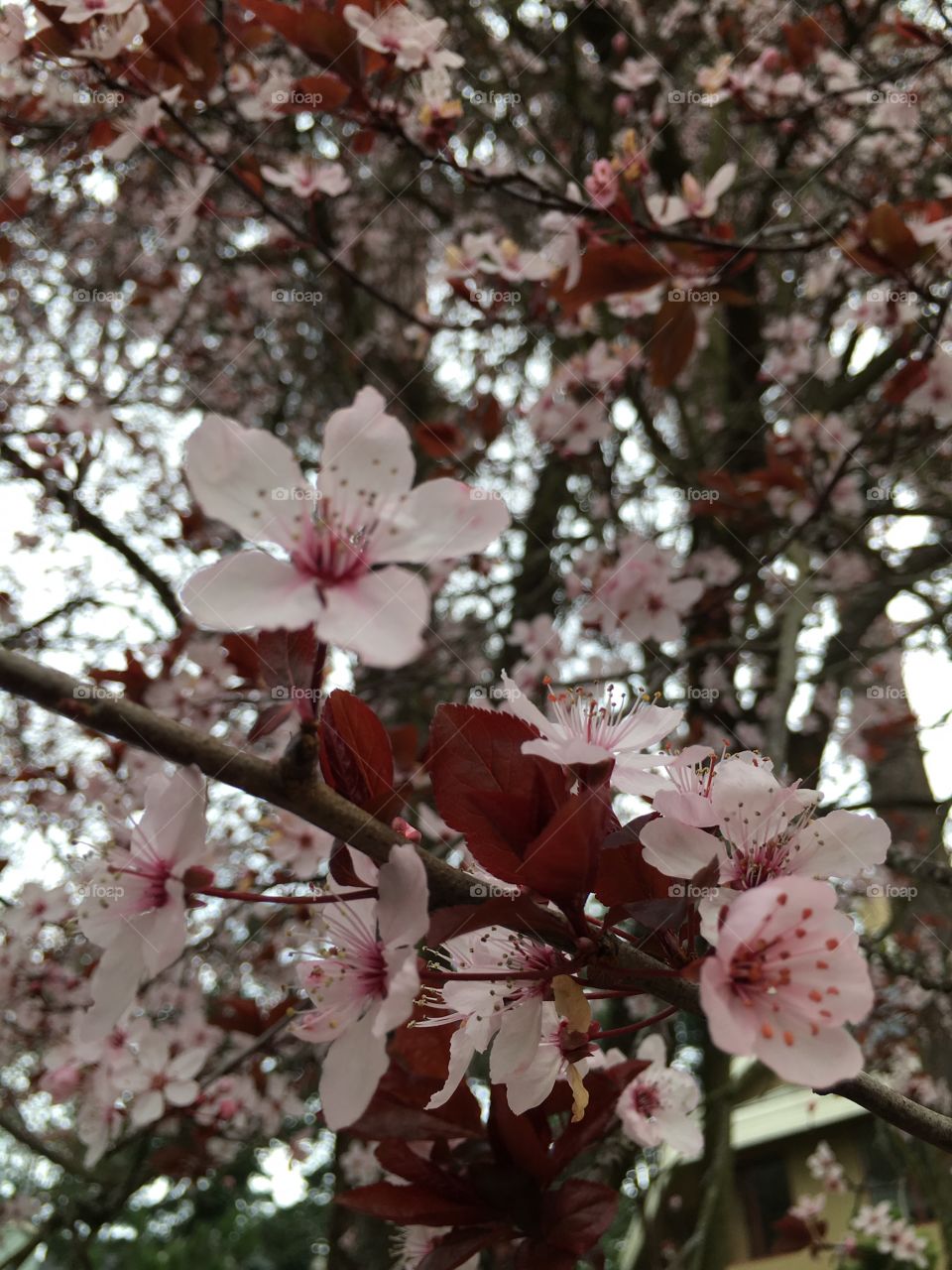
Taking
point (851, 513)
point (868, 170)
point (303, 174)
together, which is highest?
point (868, 170)

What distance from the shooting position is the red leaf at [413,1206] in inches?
32.9

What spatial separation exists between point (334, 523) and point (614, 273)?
1.12 metres

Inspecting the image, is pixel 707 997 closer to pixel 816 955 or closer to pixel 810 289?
pixel 816 955

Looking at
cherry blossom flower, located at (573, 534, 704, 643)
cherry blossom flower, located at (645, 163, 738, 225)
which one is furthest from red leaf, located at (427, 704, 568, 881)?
cherry blossom flower, located at (573, 534, 704, 643)

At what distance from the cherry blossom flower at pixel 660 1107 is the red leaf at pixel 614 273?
3.68 ft

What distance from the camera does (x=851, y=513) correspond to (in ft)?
9.66

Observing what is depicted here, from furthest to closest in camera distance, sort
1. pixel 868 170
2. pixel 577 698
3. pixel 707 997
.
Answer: pixel 868 170, pixel 577 698, pixel 707 997

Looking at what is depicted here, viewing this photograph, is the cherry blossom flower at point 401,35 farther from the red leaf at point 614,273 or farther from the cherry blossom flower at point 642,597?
the cherry blossom flower at point 642,597

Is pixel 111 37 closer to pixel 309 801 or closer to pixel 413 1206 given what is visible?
pixel 309 801

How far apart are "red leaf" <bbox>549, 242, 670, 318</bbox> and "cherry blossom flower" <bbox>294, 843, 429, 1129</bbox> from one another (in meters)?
1.17

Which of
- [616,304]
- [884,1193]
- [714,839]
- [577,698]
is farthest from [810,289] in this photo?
[884,1193]

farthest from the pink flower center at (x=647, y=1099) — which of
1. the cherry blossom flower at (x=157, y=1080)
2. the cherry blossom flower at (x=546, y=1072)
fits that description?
the cherry blossom flower at (x=157, y=1080)

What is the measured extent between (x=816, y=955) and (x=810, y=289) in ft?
9.07

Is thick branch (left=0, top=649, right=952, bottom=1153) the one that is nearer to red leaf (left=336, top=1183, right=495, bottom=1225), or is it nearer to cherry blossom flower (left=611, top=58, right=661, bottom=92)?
red leaf (left=336, top=1183, right=495, bottom=1225)
